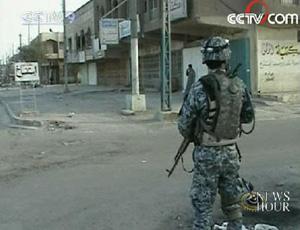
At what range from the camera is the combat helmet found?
A: 13.6 ft

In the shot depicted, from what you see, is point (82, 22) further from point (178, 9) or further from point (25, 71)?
point (25, 71)

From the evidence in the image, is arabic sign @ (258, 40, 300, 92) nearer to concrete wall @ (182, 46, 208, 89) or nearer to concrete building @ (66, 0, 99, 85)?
concrete wall @ (182, 46, 208, 89)

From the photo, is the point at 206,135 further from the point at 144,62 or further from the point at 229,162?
the point at 144,62

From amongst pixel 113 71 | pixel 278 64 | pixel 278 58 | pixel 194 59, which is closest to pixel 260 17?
pixel 278 58

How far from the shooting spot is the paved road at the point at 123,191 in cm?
575

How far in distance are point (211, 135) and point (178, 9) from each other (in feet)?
72.8

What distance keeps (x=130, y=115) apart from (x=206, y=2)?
806 centimetres

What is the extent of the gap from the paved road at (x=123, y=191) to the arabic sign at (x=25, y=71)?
1155cm

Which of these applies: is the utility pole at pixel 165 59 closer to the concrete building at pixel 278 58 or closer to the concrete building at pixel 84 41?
the concrete building at pixel 278 58

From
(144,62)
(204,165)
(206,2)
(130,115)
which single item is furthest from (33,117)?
(144,62)

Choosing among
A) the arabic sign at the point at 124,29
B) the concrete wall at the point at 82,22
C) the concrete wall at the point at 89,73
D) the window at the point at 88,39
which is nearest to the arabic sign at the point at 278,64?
the arabic sign at the point at 124,29

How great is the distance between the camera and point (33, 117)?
19719 mm

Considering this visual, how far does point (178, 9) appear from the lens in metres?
25.7

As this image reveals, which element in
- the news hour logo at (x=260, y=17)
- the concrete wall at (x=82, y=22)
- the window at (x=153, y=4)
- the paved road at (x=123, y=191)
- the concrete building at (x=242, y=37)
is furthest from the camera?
the concrete wall at (x=82, y=22)
